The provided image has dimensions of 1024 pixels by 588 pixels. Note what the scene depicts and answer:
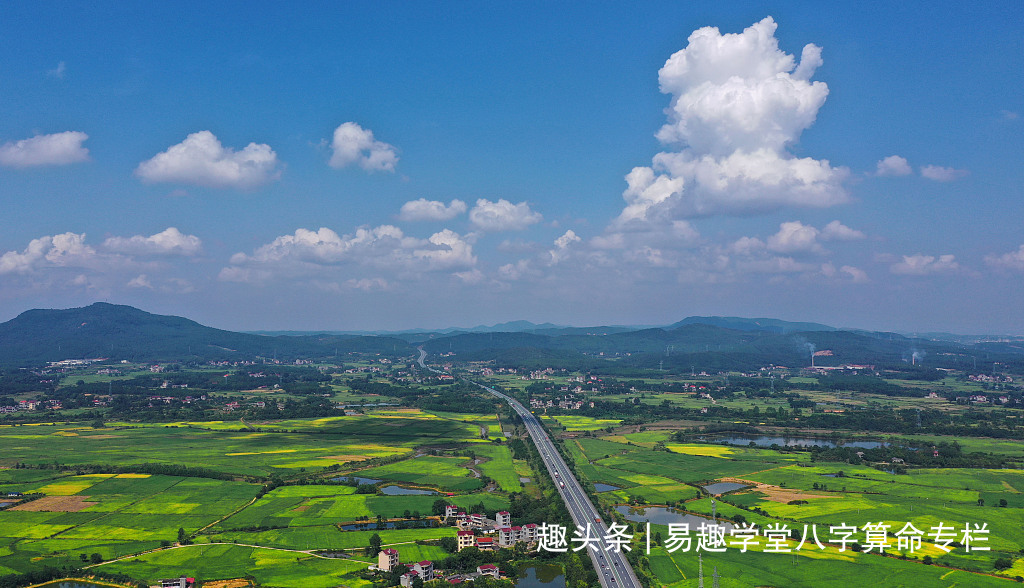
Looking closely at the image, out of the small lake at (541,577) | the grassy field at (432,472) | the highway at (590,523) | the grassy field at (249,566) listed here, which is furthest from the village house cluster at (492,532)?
the grassy field at (432,472)

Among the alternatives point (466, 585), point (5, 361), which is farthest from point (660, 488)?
point (5, 361)

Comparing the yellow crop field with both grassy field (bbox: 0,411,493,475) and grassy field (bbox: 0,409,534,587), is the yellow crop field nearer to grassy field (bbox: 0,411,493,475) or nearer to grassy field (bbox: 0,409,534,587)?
grassy field (bbox: 0,409,534,587)

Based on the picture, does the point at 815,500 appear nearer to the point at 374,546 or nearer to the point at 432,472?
the point at 432,472

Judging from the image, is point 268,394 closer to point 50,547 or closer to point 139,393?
point 139,393

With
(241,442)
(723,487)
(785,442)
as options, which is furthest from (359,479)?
(785,442)

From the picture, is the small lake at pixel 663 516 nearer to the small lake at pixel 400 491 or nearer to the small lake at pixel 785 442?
the small lake at pixel 400 491

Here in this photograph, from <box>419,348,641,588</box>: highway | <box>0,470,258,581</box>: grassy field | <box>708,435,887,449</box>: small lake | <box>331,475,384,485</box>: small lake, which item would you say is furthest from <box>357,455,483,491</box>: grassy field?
<box>708,435,887,449</box>: small lake
